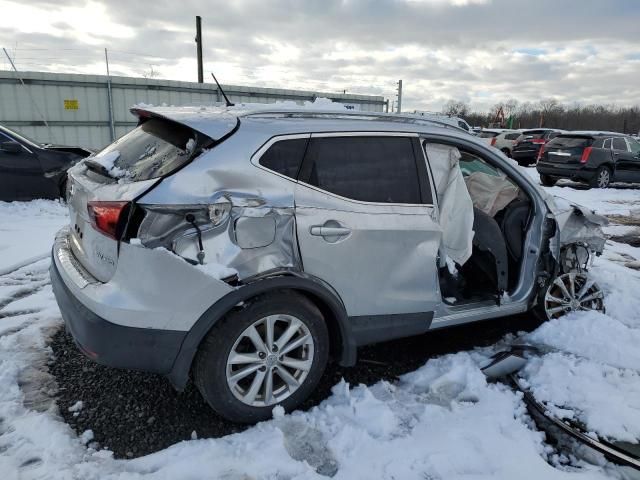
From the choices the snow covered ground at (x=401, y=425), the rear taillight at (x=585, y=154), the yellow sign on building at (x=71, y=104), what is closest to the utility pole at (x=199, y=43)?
the yellow sign on building at (x=71, y=104)

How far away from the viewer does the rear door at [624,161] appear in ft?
44.0

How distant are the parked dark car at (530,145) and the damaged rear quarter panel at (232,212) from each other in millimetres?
18646

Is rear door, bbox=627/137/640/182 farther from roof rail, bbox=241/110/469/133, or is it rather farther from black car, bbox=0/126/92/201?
black car, bbox=0/126/92/201

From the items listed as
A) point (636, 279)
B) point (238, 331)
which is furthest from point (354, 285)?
point (636, 279)

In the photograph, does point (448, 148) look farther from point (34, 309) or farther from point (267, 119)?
point (34, 309)

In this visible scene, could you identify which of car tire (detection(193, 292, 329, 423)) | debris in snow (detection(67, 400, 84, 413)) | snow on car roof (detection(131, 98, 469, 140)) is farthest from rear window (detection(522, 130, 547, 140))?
debris in snow (detection(67, 400, 84, 413))

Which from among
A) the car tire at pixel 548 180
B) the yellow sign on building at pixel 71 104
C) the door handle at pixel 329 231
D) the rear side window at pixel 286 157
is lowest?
the car tire at pixel 548 180

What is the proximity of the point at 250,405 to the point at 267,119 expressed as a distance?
66.0 inches

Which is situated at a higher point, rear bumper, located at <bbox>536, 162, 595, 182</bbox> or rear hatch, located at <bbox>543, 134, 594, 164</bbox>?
rear hatch, located at <bbox>543, 134, 594, 164</bbox>

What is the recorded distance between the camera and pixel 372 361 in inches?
142

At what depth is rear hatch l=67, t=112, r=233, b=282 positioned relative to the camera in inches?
98.6

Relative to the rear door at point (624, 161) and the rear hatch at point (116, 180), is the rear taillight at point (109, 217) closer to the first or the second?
the rear hatch at point (116, 180)

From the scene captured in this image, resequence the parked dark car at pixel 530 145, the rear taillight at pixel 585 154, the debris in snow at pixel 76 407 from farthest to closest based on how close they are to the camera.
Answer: the parked dark car at pixel 530 145
the rear taillight at pixel 585 154
the debris in snow at pixel 76 407

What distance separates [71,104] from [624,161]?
51.6ft
